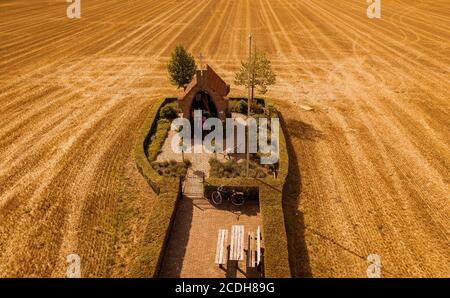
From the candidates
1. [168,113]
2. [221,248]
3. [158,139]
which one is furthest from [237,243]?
[168,113]

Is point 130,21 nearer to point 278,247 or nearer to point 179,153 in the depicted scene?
point 179,153

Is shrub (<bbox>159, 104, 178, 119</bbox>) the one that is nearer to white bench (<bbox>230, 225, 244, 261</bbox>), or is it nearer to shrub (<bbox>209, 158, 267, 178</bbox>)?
shrub (<bbox>209, 158, 267, 178</bbox>)

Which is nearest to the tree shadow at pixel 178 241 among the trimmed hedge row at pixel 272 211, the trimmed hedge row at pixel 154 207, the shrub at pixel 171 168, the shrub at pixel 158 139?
the trimmed hedge row at pixel 154 207

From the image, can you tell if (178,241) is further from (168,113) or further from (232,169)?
(168,113)

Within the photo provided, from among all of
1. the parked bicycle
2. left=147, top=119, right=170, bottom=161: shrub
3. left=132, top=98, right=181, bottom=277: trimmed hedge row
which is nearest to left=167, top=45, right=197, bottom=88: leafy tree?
left=147, top=119, right=170, bottom=161: shrub

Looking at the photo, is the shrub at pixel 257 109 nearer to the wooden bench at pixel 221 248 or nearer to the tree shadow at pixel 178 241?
the tree shadow at pixel 178 241

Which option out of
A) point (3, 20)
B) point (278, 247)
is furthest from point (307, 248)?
point (3, 20)
